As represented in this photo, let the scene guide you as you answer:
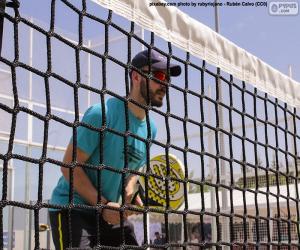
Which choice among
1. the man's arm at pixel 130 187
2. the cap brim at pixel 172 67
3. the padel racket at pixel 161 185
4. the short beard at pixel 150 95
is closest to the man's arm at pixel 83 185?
the man's arm at pixel 130 187

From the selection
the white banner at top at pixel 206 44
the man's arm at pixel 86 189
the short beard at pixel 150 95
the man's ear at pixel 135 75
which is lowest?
the man's arm at pixel 86 189

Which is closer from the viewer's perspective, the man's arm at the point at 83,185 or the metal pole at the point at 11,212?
the man's arm at the point at 83,185

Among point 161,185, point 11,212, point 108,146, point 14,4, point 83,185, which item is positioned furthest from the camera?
point 11,212

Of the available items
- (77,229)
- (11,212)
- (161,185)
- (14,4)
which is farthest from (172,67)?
(11,212)

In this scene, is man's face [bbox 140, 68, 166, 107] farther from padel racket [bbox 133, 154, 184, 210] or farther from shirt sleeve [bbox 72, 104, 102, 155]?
padel racket [bbox 133, 154, 184, 210]

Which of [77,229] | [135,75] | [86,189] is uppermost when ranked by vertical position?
[135,75]

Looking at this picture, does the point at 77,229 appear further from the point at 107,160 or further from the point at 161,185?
the point at 161,185

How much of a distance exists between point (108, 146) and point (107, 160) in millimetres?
53

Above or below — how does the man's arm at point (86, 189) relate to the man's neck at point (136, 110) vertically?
below

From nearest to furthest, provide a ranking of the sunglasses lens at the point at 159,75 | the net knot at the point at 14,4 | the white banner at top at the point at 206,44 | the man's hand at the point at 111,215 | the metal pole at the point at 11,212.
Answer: the net knot at the point at 14,4 < the man's hand at the point at 111,215 < the white banner at top at the point at 206,44 < the sunglasses lens at the point at 159,75 < the metal pole at the point at 11,212

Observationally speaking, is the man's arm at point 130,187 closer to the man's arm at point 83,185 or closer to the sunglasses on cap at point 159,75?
the man's arm at point 83,185

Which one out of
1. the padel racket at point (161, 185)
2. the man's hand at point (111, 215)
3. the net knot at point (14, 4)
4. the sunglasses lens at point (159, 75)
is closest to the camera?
the net knot at point (14, 4)

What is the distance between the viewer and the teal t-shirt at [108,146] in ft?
6.35

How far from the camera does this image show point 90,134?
1.94m
